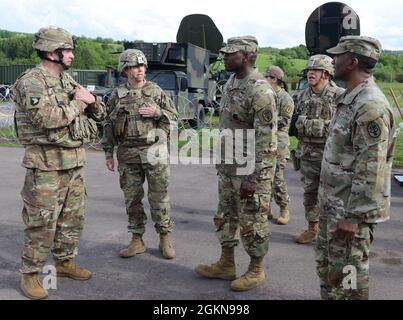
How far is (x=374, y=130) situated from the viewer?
2.49 meters

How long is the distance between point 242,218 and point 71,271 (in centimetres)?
153

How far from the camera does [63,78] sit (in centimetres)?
365

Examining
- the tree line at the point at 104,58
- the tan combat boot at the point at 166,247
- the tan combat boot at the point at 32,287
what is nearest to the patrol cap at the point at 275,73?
the tan combat boot at the point at 166,247

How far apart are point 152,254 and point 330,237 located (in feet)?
7.15

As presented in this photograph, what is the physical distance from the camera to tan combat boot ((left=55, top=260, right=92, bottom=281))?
3.90 meters

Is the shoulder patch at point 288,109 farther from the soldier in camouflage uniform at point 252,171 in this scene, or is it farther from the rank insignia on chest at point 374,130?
the rank insignia on chest at point 374,130

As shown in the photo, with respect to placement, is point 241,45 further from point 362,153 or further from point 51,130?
point 51,130

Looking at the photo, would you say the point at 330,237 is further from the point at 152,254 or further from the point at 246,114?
the point at 152,254

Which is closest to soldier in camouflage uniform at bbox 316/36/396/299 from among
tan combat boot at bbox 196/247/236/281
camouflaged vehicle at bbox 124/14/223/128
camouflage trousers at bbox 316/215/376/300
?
camouflage trousers at bbox 316/215/376/300

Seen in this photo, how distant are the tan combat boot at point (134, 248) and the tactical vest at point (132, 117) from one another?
0.94 m

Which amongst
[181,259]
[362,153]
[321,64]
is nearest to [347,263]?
[362,153]

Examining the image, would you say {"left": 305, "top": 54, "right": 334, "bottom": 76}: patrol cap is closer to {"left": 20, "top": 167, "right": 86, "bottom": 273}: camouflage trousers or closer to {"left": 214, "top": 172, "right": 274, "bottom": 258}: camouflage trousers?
{"left": 214, "top": 172, "right": 274, "bottom": 258}: camouflage trousers

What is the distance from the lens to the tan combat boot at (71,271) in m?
3.90

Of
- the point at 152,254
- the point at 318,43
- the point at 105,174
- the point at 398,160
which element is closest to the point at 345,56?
the point at 152,254
